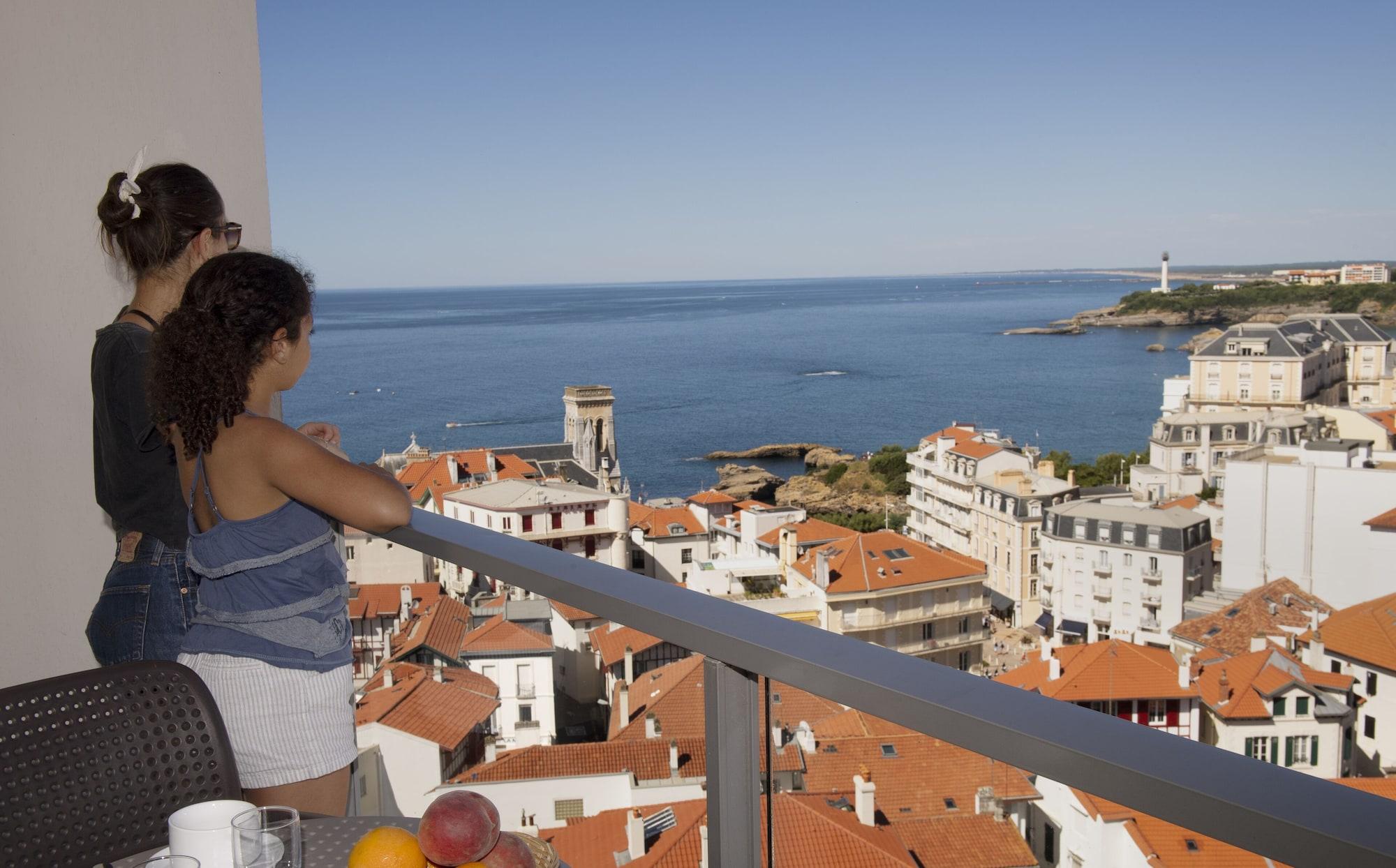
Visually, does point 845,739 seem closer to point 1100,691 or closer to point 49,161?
point 1100,691

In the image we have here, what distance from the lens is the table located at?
3.15 feet

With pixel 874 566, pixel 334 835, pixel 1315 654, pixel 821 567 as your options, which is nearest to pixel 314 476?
pixel 334 835

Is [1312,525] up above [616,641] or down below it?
below

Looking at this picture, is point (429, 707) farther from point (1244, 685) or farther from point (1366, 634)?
point (1366, 634)

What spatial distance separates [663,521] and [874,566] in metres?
4.08

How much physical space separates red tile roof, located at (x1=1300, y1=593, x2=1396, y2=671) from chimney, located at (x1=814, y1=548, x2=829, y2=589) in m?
6.98

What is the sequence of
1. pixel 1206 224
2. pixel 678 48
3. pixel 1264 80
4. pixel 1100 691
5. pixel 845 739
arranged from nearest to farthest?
pixel 845 739, pixel 1100 691, pixel 678 48, pixel 1264 80, pixel 1206 224

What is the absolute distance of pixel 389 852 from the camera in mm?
816

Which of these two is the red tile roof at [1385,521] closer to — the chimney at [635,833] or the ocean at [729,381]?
the ocean at [729,381]

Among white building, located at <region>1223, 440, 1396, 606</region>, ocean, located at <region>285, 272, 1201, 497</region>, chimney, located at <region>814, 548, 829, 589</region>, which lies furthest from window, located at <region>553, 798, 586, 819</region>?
ocean, located at <region>285, 272, 1201, 497</region>

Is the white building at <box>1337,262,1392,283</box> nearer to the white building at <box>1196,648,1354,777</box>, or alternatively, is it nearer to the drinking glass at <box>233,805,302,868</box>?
the white building at <box>1196,648,1354,777</box>

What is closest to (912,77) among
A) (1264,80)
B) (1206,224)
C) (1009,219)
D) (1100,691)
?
(1009,219)

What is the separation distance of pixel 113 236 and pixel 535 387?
64980mm

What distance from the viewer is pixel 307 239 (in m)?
66.8
